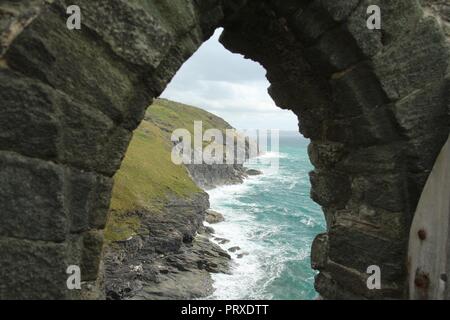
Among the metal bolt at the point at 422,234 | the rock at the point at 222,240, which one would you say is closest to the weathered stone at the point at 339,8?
the metal bolt at the point at 422,234

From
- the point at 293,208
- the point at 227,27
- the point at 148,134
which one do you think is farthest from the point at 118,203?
the point at 293,208

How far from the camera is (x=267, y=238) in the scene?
32.4 metres

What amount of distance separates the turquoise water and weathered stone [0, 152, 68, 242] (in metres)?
18.2

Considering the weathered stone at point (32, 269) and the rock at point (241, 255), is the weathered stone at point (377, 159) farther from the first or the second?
the rock at point (241, 255)

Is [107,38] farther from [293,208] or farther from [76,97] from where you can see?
[293,208]

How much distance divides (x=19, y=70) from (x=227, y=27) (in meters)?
2.51

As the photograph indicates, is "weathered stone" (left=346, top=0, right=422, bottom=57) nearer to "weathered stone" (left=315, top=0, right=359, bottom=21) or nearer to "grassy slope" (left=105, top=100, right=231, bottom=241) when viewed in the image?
"weathered stone" (left=315, top=0, right=359, bottom=21)

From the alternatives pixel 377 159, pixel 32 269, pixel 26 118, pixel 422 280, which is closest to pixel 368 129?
pixel 377 159

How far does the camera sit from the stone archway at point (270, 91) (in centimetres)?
233

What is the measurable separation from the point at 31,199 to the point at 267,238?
3106 cm

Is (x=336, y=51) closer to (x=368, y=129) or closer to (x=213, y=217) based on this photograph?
(x=368, y=129)

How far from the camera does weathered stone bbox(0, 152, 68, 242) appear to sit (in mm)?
2283

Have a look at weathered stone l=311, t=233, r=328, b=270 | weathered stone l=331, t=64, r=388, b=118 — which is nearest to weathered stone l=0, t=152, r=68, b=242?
weathered stone l=331, t=64, r=388, b=118

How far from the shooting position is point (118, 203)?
2319 cm
